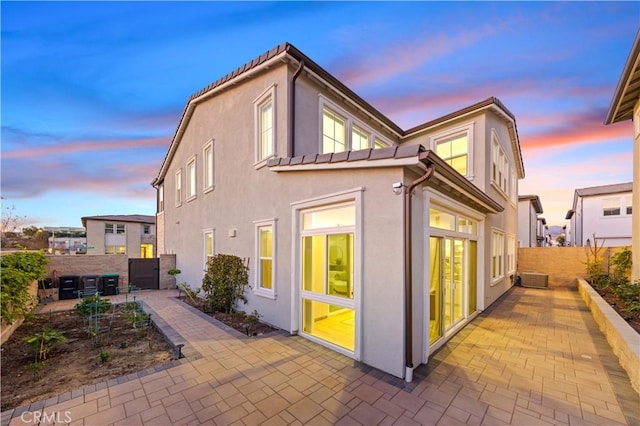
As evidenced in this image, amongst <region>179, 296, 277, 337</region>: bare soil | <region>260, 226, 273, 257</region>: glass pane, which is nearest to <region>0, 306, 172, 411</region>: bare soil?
<region>179, 296, 277, 337</region>: bare soil

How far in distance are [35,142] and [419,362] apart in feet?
60.8

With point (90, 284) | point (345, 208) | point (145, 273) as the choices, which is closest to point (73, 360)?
point (345, 208)

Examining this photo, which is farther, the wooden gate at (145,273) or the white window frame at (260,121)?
the wooden gate at (145,273)

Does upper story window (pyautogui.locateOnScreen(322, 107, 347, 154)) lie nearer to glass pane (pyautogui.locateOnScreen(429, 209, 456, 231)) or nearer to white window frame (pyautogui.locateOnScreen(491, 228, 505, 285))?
glass pane (pyautogui.locateOnScreen(429, 209, 456, 231))

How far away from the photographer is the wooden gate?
39.6ft

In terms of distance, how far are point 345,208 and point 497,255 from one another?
8721 millimetres

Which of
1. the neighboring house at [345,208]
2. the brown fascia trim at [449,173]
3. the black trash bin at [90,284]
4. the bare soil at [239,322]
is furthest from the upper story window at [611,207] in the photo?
the black trash bin at [90,284]

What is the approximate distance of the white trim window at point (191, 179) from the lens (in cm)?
Answer: 1180

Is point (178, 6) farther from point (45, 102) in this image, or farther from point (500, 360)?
point (500, 360)

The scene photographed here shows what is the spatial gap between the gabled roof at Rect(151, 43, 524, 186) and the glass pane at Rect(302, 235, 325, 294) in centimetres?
441

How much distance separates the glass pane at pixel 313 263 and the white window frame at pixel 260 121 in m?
2.54

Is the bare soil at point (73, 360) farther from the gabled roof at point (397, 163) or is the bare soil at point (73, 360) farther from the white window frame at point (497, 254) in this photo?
the white window frame at point (497, 254)

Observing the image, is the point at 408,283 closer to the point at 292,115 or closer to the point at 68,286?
the point at 292,115

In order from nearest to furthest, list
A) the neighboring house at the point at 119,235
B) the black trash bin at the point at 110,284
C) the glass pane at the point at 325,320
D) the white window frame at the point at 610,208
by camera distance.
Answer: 1. the glass pane at the point at 325,320
2. the black trash bin at the point at 110,284
3. the white window frame at the point at 610,208
4. the neighboring house at the point at 119,235
